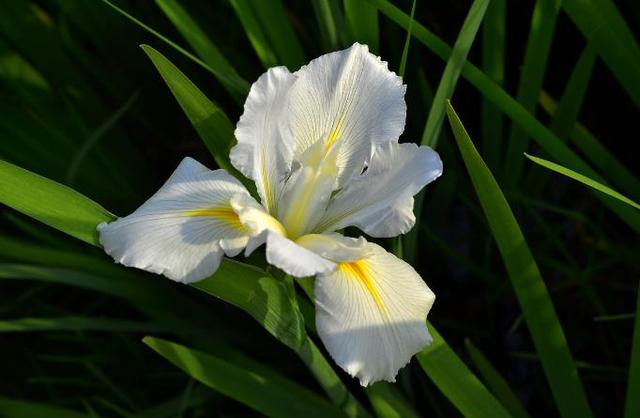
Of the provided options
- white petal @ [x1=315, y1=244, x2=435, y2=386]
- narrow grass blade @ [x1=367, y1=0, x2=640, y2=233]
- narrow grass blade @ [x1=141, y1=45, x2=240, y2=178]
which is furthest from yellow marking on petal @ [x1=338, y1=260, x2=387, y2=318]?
narrow grass blade @ [x1=367, y1=0, x2=640, y2=233]

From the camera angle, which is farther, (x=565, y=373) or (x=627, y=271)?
(x=627, y=271)

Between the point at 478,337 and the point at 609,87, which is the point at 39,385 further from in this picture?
the point at 609,87

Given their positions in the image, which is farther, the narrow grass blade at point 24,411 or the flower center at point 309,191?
the narrow grass blade at point 24,411

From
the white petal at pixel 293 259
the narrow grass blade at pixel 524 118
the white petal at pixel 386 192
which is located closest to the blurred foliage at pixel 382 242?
the narrow grass blade at pixel 524 118

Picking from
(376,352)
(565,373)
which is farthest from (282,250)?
(565,373)

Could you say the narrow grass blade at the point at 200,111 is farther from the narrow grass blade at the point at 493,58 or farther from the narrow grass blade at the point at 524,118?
the narrow grass blade at the point at 493,58

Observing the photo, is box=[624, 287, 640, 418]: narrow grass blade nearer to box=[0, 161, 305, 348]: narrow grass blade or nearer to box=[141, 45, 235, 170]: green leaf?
box=[0, 161, 305, 348]: narrow grass blade

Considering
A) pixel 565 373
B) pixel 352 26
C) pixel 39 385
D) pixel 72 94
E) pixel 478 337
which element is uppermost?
pixel 352 26
